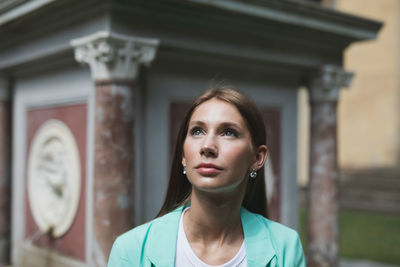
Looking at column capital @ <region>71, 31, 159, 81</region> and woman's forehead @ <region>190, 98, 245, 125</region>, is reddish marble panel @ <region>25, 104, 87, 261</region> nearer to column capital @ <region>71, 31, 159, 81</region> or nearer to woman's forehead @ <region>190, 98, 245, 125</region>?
column capital @ <region>71, 31, 159, 81</region>

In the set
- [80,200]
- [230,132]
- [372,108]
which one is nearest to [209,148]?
[230,132]

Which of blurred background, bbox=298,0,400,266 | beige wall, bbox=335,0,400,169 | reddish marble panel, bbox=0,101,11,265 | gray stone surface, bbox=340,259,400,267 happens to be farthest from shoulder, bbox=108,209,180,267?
beige wall, bbox=335,0,400,169

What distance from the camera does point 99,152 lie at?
4066mm

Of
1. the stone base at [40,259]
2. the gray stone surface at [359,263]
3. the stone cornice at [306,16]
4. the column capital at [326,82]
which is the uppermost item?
the stone cornice at [306,16]

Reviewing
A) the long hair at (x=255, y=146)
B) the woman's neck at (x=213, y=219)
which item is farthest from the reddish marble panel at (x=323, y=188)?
the woman's neck at (x=213, y=219)

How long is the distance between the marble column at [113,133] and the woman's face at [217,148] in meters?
2.09

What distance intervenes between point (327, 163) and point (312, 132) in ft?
1.35

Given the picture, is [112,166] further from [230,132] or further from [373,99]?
[373,99]

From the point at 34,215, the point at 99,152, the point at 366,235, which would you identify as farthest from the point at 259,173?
the point at 366,235

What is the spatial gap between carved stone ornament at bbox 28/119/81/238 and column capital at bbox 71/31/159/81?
1205 millimetres

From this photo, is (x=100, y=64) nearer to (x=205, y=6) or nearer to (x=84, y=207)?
(x=205, y=6)

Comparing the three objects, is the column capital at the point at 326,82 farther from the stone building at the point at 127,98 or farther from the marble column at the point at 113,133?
the marble column at the point at 113,133

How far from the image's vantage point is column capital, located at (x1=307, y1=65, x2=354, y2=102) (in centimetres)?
561

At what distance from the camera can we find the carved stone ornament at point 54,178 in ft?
16.5
